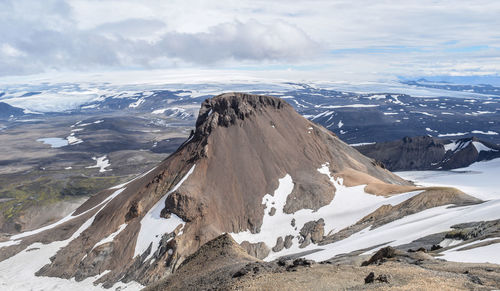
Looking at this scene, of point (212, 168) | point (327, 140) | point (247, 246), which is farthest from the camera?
point (327, 140)

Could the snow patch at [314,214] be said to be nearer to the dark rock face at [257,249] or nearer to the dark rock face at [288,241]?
the dark rock face at [288,241]

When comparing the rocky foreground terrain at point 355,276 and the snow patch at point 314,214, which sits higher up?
the rocky foreground terrain at point 355,276

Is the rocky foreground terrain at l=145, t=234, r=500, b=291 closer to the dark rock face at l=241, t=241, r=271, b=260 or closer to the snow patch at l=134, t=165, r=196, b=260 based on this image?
the dark rock face at l=241, t=241, r=271, b=260

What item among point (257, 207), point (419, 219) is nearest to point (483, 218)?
point (419, 219)

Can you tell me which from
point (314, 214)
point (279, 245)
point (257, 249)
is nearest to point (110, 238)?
point (257, 249)

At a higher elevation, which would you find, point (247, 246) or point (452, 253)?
point (452, 253)

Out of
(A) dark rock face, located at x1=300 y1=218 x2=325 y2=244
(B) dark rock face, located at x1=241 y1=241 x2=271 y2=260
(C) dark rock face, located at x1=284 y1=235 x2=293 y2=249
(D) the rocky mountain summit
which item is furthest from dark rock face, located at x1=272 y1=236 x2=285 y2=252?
(A) dark rock face, located at x1=300 y1=218 x2=325 y2=244

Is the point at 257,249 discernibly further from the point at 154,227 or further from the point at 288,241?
the point at 154,227

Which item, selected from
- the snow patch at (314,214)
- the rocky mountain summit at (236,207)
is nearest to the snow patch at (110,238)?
the rocky mountain summit at (236,207)

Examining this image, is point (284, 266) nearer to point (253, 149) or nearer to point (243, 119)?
point (253, 149)
